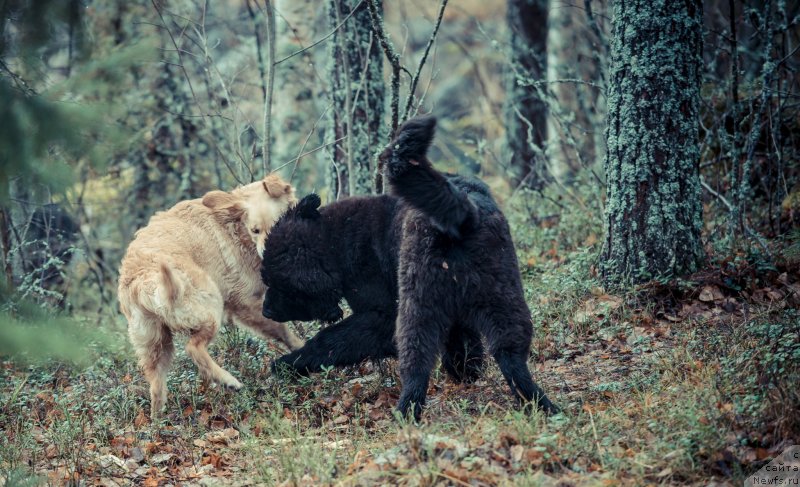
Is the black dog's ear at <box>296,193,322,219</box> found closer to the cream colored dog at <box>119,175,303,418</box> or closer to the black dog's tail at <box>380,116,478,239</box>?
the cream colored dog at <box>119,175,303,418</box>

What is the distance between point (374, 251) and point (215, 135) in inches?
230

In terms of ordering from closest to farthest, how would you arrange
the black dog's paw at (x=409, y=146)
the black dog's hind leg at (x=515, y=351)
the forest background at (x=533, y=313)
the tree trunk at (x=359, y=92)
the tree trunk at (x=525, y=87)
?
1. the forest background at (x=533, y=313)
2. the black dog's paw at (x=409, y=146)
3. the black dog's hind leg at (x=515, y=351)
4. the tree trunk at (x=359, y=92)
5. the tree trunk at (x=525, y=87)

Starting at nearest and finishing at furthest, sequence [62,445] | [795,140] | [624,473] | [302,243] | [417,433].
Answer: [624,473] → [417,433] → [62,445] → [302,243] → [795,140]

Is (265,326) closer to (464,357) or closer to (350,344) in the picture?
(350,344)

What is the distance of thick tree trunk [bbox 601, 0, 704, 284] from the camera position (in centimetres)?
548

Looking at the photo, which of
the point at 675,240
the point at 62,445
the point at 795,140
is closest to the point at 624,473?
the point at 675,240

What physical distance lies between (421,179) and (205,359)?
7.79ft

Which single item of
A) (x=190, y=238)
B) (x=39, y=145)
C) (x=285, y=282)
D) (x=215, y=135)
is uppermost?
(x=215, y=135)

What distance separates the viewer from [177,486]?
4.01m

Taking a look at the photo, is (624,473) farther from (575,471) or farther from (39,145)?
(39,145)

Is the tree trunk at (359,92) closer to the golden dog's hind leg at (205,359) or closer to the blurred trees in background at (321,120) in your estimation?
the blurred trees in background at (321,120)

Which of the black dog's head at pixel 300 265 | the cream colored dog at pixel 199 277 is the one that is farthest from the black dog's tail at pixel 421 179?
the cream colored dog at pixel 199 277

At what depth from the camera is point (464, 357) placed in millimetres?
5117

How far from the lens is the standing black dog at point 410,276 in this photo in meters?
4.09
